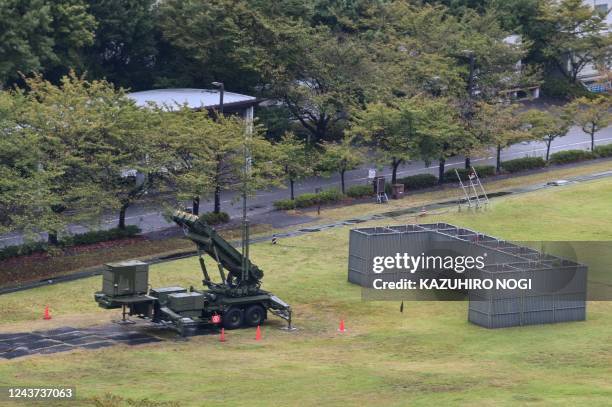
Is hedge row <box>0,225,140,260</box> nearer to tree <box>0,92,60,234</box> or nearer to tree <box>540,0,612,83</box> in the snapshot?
tree <box>0,92,60,234</box>

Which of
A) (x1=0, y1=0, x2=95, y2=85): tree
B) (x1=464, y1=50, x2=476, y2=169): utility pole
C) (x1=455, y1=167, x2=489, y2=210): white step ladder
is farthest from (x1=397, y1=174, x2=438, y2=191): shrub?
(x1=0, y1=0, x2=95, y2=85): tree

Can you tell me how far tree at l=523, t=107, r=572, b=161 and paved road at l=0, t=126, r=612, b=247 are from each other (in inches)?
144

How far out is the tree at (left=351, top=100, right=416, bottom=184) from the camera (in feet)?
227

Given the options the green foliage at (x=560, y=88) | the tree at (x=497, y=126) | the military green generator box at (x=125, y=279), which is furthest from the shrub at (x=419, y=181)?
the military green generator box at (x=125, y=279)

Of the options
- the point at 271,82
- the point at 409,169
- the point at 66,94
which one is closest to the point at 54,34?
the point at 271,82

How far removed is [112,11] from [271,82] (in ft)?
44.6

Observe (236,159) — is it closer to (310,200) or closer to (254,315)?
(310,200)

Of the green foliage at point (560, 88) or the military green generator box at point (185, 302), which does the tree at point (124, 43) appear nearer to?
the green foliage at point (560, 88)

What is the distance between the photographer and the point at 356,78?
77.8m

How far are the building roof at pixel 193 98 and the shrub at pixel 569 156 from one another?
2245 centimetres

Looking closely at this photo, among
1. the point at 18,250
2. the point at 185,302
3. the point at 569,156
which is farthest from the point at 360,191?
the point at 185,302

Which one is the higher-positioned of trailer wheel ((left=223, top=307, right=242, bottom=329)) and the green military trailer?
the green military trailer

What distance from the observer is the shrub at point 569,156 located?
80.4 metres

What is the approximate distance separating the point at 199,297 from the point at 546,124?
41.3 metres
